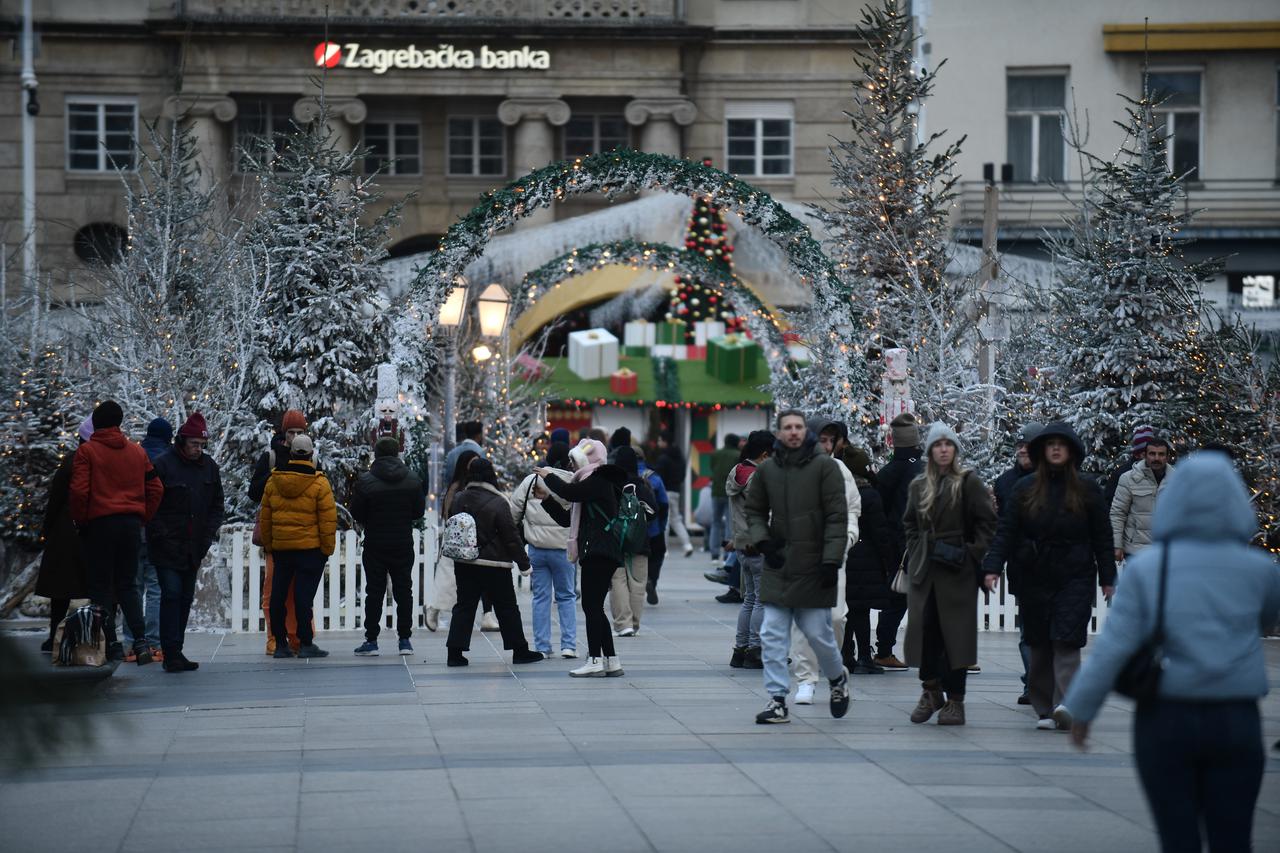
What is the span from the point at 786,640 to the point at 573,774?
84.5 inches

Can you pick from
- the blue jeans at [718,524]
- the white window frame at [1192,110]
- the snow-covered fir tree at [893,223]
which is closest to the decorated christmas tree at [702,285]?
the blue jeans at [718,524]

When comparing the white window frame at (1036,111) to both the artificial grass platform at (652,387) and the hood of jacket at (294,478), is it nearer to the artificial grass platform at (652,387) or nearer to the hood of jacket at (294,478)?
the artificial grass platform at (652,387)

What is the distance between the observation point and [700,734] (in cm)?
995

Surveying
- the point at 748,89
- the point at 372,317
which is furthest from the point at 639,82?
the point at 372,317

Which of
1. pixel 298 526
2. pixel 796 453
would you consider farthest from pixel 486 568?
pixel 796 453

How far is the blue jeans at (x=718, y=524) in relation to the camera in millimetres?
24078

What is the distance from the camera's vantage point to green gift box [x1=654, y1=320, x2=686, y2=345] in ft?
107

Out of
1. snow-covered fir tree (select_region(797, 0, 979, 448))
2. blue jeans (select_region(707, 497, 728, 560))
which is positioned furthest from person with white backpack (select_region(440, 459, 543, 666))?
blue jeans (select_region(707, 497, 728, 560))

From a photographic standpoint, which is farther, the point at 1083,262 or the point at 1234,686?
the point at 1083,262

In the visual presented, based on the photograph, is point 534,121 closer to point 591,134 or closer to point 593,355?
point 591,134

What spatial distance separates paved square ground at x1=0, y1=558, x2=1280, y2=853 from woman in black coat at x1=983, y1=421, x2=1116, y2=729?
597mm

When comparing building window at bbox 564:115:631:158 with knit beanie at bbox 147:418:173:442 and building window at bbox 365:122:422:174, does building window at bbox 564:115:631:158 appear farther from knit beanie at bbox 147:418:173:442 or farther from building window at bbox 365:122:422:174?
knit beanie at bbox 147:418:173:442

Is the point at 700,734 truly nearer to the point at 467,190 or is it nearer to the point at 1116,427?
the point at 1116,427

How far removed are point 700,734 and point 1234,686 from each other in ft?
16.5
